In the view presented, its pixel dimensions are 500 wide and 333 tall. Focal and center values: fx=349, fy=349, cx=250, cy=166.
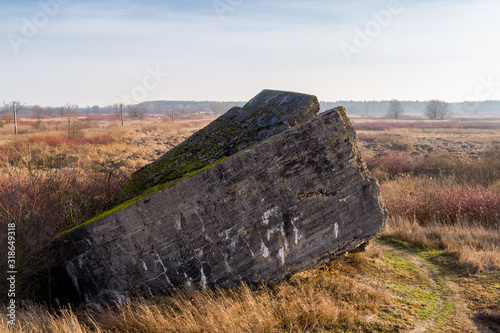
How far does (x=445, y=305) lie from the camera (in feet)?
12.6

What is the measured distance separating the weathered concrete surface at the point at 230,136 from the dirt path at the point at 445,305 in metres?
2.64

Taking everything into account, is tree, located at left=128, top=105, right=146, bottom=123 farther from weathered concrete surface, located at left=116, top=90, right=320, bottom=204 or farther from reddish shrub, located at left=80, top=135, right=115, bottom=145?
weathered concrete surface, located at left=116, top=90, right=320, bottom=204

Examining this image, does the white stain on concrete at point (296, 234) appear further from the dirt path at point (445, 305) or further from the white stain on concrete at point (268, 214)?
the dirt path at point (445, 305)

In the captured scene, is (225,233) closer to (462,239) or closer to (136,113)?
(462,239)

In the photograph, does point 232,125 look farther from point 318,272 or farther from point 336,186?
point 318,272

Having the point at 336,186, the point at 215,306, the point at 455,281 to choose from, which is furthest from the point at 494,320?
the point at 215,306

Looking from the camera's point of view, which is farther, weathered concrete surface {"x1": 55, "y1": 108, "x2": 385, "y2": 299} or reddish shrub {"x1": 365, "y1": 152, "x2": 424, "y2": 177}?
reddish shrub {"x1": 365, "y1": 152, "x2": 424, "y2": 177}

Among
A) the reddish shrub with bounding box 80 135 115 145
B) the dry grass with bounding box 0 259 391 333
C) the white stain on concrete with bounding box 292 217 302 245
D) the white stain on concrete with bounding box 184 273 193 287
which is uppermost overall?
the reddish shrub with bounding box 80 135 115 145

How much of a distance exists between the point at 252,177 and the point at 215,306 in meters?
1.29

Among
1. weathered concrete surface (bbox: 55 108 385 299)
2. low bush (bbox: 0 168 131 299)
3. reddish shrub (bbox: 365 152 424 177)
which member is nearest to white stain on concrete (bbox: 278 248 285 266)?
weathered concrete surface (bbox: 55 108 385 299)

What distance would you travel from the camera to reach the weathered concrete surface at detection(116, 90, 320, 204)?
4.57 meters

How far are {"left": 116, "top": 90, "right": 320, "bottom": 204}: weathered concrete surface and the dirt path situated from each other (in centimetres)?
264

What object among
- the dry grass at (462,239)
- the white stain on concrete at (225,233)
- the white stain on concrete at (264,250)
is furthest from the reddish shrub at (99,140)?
the white stain on concrete at (264,250)

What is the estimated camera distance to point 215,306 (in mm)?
3229
